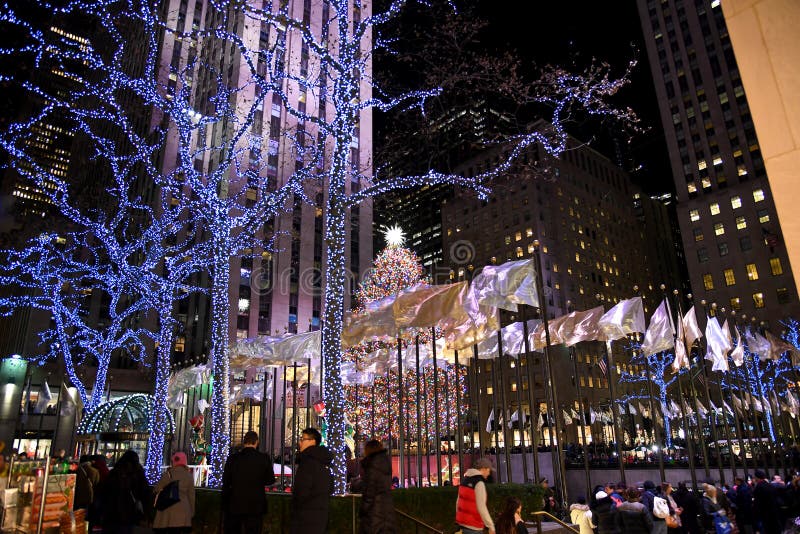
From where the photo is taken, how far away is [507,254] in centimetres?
9669

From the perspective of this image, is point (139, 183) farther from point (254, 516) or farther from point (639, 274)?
point (639, 274)

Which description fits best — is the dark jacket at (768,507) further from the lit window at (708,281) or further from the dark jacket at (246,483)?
the lit window at (708,281)

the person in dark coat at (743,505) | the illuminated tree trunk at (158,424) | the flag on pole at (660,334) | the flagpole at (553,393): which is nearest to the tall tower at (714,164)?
the flag on pole at (660,334)

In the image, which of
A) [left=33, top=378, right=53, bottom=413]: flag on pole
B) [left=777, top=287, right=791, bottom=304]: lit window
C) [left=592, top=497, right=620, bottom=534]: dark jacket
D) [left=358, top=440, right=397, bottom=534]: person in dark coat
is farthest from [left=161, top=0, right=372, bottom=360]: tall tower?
[left=777, top=287, right=791, bottom=304]: lit window

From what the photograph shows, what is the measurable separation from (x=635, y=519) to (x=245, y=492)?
644 centimetres

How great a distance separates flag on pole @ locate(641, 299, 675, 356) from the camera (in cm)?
1834

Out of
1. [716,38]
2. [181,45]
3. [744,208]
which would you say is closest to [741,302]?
[744,208]

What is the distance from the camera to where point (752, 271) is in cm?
7744

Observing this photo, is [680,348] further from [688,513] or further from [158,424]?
[158,424]

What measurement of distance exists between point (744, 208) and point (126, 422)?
86.1 meters

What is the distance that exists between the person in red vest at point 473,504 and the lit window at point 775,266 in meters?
84.2

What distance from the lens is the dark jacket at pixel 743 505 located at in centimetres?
1433

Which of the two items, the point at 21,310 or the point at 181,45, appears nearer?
the point at 21,310

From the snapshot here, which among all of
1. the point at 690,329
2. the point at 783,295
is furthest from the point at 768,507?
the point at 783,295
